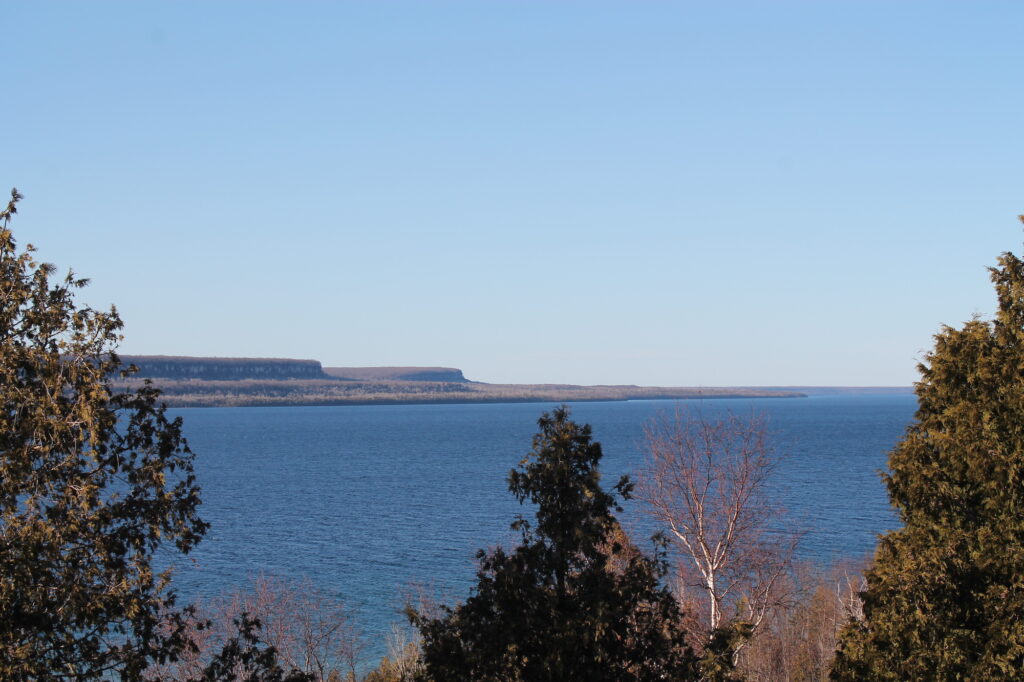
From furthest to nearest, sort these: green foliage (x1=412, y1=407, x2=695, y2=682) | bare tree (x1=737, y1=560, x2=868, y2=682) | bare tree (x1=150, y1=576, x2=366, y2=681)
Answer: bare tree (x1=150, y1=576, x2=366, y2=681) → bare tree (x1=737, y1=560, x2=868, y2=682) → green foliage (x1=412, y1=407, x2=695, y2=682)

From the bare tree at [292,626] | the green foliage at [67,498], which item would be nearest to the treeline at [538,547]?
the green foliage at [67,498]

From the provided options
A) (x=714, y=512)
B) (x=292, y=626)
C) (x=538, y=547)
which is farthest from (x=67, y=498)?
(x=292, y=626)

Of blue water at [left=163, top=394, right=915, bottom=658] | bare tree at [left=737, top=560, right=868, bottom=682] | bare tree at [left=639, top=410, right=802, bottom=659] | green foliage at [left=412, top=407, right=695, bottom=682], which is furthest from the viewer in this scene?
blue water at [left=163, top=394, right=915, bottom=658]

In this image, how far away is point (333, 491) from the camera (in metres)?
81.8

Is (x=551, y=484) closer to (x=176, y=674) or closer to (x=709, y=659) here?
(x=709, y=659)

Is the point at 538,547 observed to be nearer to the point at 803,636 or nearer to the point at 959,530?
the point at 959,530

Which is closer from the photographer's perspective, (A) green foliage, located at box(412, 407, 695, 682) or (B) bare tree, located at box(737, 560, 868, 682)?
(A) green foliage, located at box(412, 407, 695, 682)

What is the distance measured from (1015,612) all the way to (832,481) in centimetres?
6447

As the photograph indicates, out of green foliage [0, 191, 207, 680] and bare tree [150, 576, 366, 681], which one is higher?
green foliage [0, 191, 207, 680]

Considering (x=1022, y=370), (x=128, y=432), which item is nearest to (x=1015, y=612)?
(x=1022, y=370)

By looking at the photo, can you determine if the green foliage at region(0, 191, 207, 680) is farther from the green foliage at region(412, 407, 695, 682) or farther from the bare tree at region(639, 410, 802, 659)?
the bare tree at region(639, 410, 802, 659)

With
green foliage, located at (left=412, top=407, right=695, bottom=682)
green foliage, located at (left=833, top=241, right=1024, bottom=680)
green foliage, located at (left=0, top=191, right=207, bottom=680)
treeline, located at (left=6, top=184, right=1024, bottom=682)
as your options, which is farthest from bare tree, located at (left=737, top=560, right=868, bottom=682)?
green foliage, located at (left=0, top=191, right=207, bottom=680)

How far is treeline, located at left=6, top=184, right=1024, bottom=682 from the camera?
1191 centimetres

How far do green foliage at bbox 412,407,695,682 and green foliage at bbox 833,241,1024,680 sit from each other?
4.28m
